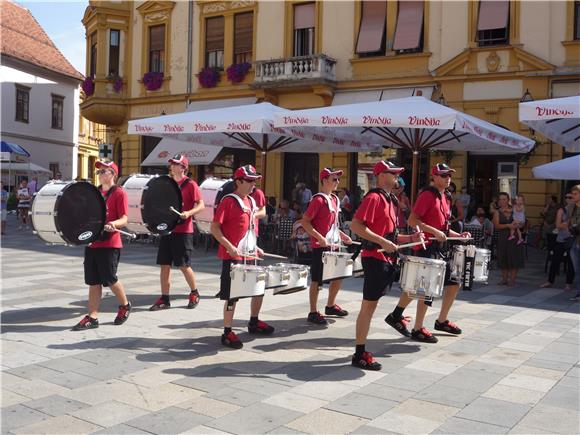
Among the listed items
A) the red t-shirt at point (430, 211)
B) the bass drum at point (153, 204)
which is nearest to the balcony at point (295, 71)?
the bass drum at point (153, 204)

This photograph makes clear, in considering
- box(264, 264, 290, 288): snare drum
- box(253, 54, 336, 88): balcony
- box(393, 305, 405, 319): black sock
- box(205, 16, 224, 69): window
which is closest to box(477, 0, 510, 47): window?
box(253, 54, 336, 88): balcony

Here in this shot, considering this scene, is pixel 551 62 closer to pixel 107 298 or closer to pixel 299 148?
pixel 299 148

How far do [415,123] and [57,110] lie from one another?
3524cm

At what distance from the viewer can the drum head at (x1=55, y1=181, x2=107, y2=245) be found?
6684mm

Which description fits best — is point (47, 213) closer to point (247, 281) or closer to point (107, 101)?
point (247, 281)

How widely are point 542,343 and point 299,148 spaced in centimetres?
997

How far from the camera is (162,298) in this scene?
26.9 ft

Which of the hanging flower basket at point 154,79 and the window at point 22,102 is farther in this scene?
the window at point 22,102

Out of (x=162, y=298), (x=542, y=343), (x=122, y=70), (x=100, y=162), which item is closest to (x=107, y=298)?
(x=162, y=298)

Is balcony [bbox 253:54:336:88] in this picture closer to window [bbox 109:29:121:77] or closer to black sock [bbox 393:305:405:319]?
window [bbox 109:29:121:77]

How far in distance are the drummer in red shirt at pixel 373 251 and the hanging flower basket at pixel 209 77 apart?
1827 centimetres

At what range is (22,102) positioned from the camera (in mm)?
37906

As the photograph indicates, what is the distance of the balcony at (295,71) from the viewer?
20.1m

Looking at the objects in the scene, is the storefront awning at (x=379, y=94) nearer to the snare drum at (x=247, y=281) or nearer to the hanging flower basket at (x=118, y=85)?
the hanging flower basket at (x=118, y=85)
